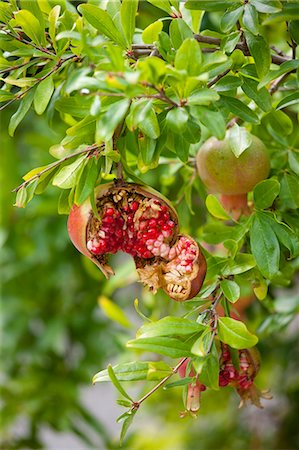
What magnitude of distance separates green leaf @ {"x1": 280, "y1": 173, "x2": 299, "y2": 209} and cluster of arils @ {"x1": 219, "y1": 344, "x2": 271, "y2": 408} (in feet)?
0.35

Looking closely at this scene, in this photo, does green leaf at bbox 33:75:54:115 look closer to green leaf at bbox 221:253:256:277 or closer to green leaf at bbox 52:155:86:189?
green leaf at bbox 52:155:86:189

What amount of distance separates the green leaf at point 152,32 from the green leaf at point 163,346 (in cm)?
18

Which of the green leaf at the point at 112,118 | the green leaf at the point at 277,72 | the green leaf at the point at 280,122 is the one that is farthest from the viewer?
the green leaf at the point at 280,122

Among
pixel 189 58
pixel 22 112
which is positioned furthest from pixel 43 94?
pixel 189 58

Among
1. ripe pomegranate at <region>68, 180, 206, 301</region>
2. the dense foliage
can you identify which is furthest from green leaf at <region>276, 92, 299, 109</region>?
ripe pomegranate at <region>68, 180, 206, 301</region>

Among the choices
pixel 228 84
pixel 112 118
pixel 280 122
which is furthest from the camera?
pixel 280 122

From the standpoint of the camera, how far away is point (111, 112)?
362 mm

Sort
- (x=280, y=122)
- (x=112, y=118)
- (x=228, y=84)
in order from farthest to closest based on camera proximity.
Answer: (x=280, y=122), (x=228, y=84), (x=112, y=118)

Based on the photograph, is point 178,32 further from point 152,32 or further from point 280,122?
point 280,122

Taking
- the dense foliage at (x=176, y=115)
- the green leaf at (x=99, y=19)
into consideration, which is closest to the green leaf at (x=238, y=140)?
the dense foliage at (x=176, y=115)

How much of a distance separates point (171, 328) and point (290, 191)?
0.50 feet

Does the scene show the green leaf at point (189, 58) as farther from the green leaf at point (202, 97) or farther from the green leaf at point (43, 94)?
the green leaf at point (43, 94)

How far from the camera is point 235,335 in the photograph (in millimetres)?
449

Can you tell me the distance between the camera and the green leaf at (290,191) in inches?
21.0
